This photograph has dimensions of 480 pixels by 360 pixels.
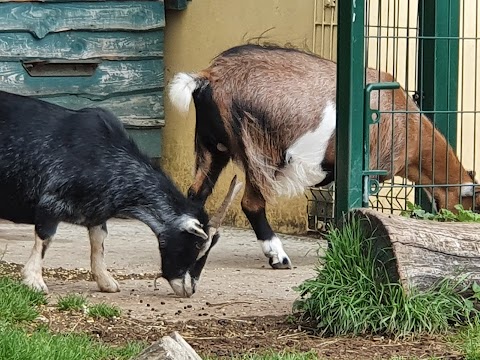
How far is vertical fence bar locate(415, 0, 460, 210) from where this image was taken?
23.9 ft

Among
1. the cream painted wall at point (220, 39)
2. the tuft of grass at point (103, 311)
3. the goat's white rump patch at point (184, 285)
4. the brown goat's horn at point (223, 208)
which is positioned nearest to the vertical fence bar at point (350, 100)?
the brown goat's horn at point (223, 208)

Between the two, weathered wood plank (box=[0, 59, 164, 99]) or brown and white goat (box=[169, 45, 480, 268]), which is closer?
brown and white goat (box=[169, 45, 480, 268])

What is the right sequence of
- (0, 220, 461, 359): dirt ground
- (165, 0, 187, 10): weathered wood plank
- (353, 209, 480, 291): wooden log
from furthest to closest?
(165, 0, 187, 10): weathered wood plank → (353, 209, 480, 291): wooden log → (0, 220, 461, 359): dirt ground

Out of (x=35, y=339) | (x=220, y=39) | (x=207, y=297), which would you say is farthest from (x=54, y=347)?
(x=220, y=39)

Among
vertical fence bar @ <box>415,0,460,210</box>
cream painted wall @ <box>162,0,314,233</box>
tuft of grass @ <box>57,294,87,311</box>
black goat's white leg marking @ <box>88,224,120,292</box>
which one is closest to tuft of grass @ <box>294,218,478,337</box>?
tuft of grass @ <box>57,294,87,311</box>

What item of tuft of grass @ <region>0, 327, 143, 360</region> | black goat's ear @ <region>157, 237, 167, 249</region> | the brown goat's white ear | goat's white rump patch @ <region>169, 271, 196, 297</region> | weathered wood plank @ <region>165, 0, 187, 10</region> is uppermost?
weathered wood plank @ <region>165, 0, 187, 10</region>

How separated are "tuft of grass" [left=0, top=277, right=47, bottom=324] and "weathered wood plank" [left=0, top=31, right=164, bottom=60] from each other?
3.74m

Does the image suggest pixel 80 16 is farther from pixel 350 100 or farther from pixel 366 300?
pixel 366 300

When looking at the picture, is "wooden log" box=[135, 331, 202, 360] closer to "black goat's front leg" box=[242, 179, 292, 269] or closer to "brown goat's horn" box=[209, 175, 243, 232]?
A: "brown goat's horn" box=[209, 175, 243, 232]

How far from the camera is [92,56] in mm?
9859

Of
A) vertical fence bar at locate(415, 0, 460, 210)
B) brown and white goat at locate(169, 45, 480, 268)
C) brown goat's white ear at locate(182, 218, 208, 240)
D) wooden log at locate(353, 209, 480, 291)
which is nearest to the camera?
wooden log at locate(353, 209, 480, 291)

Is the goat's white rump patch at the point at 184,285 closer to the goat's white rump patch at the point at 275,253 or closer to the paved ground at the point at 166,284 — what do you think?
the paved ground at the point at 166,284

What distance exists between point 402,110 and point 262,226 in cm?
138

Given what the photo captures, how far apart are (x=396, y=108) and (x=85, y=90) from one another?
348cm
